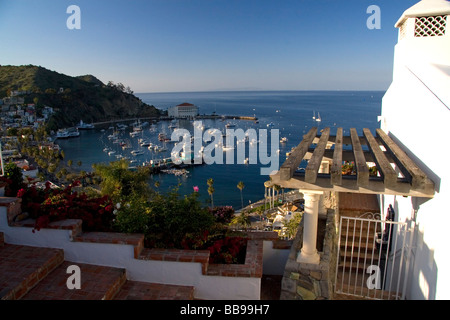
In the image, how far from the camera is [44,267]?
314 cm

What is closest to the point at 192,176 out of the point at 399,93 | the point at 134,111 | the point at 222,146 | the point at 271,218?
the point at 222,146

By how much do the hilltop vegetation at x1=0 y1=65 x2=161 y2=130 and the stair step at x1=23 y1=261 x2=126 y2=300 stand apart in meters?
81.1

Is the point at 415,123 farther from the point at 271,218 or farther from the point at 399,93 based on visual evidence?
the point at 271,218

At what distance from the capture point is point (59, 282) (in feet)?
10.0

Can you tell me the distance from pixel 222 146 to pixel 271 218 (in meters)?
35.4

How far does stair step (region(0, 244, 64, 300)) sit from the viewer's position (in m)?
2.75

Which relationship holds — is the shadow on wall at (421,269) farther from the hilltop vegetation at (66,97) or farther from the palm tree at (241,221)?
the hilltop vegetation at (66,97)

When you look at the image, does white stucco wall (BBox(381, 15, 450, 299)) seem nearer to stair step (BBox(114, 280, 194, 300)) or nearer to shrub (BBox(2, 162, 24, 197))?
stair step (BBox(114, 280, 194, 300))

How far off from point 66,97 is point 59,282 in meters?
99.6

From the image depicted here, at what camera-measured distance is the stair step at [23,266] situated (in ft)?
9.02

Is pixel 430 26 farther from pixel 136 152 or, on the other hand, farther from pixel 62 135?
pixel 62 135

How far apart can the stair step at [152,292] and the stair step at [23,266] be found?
2.74 feet

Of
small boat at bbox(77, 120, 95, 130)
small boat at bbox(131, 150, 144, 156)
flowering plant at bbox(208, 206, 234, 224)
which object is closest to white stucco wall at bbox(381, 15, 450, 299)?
flowering plant at bbox(208, 206, 234, 224)

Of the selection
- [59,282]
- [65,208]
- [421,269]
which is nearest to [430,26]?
[421,269]
